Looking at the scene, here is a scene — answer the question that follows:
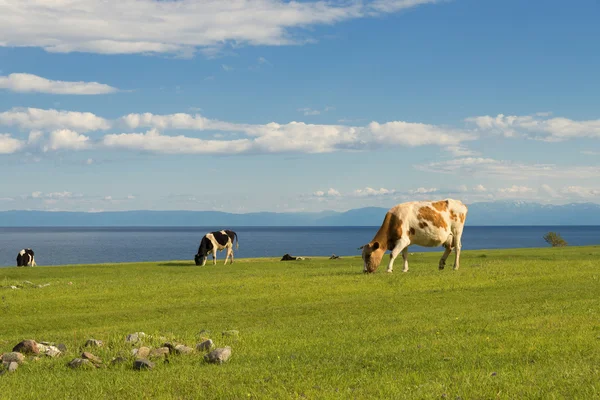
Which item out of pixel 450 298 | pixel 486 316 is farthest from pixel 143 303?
pixel 486 316

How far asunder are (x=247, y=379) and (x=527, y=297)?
43.9 ft

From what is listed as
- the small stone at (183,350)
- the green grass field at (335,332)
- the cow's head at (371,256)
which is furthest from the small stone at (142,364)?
the cow's head at (371,256)

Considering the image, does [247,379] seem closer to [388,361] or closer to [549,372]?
[388,361]

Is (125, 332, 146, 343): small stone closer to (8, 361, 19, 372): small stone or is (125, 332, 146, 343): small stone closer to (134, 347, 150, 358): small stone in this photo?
(134, 347, 150, 358): small stone

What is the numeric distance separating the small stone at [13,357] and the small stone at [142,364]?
2.69m

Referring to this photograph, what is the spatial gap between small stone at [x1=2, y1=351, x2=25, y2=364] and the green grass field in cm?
26

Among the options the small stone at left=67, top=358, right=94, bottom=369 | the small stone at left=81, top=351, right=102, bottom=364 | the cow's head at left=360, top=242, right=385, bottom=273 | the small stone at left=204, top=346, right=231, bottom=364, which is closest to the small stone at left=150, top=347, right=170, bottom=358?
the small stone at left=204, top=346, right=231, bottom=364

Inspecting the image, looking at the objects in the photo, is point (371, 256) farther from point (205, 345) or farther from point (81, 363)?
point (81, 363)

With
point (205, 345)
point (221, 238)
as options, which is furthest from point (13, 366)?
point (221, 238)

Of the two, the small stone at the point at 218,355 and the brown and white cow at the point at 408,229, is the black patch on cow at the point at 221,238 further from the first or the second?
the small stone at the point at 218,355

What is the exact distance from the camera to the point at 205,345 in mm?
13594

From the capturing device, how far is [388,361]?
1211cm

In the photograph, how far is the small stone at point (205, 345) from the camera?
13.5m

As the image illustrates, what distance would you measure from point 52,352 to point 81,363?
1546 mm
